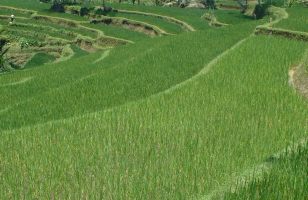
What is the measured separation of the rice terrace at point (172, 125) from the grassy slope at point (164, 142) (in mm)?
22

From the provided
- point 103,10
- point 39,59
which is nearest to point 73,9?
point 103,10

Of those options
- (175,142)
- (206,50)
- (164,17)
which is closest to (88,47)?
(164,17)

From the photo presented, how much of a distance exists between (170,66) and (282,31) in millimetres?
4672

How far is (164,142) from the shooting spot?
8859mm

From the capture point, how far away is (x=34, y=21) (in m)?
50.9

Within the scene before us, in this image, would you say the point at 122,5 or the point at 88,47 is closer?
the point at 88,47

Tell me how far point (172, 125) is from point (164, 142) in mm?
1098

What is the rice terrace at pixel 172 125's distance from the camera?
21.4 feet

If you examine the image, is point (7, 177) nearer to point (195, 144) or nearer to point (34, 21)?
point (195, 144)

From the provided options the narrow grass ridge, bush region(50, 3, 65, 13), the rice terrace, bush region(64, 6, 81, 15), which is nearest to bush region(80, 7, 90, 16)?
bush region(64, 6, 81, 15)

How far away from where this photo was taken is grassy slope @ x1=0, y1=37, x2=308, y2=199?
22.5 feet

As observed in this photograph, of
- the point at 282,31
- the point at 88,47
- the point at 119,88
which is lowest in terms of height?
the point at 88,47

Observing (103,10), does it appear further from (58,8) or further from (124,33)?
(124,33)

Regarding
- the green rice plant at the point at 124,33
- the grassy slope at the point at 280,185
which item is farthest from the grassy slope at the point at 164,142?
the green rice plant at the point at 124,33
